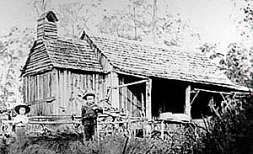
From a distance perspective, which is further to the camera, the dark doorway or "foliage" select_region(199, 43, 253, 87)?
"foliage" select_region(199, 43, 253, 87)

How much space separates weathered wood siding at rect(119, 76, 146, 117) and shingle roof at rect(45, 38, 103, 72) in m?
1.08

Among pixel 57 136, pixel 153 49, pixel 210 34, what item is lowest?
pixel 57 136

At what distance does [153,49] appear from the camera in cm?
2075

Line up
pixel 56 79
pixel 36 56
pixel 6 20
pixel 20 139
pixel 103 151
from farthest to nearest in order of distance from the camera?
pixel 6 20 < pixel 36 56 < pixel 56 79 < pixel 20 139 < pixel 103 151

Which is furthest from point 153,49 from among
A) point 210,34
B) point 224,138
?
point 210,34

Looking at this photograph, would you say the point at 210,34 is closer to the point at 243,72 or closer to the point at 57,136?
the point at 243,72

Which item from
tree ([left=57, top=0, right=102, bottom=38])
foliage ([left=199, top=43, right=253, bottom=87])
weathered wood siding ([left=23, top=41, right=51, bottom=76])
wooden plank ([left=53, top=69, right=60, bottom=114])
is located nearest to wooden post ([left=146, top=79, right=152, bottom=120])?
wooden plank ([left=53, top=69, right=60, bottom=114])

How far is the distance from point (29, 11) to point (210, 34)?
15206mm

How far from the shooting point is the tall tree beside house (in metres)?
41.7

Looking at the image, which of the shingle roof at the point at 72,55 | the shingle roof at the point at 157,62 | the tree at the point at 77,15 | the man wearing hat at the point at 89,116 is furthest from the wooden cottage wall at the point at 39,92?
the tree at the point at 77,15

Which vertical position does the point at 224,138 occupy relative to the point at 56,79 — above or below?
below

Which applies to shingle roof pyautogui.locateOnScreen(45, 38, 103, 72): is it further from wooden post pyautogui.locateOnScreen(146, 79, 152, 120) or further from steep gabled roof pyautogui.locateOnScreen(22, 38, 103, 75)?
wooden post pyautogui.locateOnScreen(146, 79, 152, 120)

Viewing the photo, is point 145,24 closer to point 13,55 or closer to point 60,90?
point 13,55

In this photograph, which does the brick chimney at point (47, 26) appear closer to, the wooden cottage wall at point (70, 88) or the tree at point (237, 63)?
the wooden cottage wall at point (70, 88)
